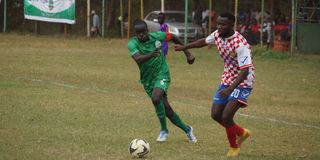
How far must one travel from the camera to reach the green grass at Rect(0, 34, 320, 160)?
10.6 metres

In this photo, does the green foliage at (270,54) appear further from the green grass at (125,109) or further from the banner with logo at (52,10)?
the banner with logo at (52,10)

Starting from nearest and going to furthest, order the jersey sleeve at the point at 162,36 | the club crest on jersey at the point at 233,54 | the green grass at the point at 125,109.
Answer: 1. the club crest on jersey at the point at 233,54
2. the green grass at the point at 125,109
3. the jersey sleeve at the point at 162,36

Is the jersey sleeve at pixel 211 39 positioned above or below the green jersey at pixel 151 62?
above

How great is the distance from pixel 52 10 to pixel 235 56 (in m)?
31.4

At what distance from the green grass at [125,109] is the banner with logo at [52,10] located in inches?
405

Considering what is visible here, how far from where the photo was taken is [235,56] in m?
10.0

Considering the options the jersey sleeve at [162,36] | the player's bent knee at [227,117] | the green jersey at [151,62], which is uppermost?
the jersey sleeve at [162,36]

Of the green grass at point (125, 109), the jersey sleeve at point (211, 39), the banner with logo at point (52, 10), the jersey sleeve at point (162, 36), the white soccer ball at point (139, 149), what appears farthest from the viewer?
the banner with logo at point (52, 10)

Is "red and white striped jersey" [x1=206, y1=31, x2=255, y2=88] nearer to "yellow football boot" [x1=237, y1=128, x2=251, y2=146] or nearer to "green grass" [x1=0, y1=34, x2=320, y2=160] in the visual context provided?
"yellow football boot" [x1=237, y1=128, x2=251, y2=146]

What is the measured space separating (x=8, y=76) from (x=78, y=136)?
10154 mm

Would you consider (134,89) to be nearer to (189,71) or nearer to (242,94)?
(189,71)

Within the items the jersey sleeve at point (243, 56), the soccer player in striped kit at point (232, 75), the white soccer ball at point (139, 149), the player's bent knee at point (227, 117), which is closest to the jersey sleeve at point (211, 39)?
the soccer player in striped kit at point (232, 75)

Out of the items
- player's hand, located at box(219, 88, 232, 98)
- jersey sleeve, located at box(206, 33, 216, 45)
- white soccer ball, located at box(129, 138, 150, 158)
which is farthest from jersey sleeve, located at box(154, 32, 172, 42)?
white soccer ball, located at box(129, 138, 150, 158)

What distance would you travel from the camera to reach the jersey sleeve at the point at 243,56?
32.1 ft
